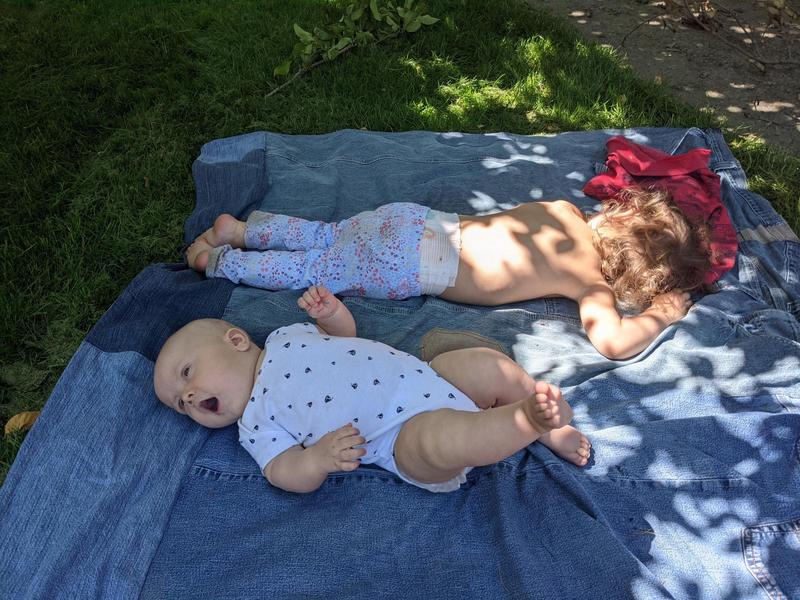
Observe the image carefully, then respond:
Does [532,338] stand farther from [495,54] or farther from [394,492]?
[495,54]

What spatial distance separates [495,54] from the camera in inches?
229

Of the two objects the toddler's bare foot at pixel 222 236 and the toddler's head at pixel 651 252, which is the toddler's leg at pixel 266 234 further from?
the toddler's head at pixel 651 252

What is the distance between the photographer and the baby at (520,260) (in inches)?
137

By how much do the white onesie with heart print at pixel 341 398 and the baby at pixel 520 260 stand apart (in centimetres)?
77

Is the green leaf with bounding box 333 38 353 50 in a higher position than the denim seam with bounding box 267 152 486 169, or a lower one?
higher

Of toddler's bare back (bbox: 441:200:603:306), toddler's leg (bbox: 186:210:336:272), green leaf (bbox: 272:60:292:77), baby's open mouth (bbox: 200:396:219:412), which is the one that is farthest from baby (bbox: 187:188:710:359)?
green leaf (bbox: 272:60:292:77)

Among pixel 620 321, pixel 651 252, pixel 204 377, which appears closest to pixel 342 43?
pixel 651 252

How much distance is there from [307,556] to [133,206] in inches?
112

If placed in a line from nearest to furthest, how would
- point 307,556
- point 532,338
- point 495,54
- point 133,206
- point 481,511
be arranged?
1. point 307,556
2. point 481,511
3. point 532,338
4. point 133,206
5. point 495,54

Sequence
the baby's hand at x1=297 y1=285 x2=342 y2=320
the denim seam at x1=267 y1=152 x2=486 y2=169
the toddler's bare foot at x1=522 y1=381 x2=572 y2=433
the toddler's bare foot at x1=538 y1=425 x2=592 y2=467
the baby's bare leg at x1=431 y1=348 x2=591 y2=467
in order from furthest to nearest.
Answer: the denim seam at x1=267 y1=152 x2=486 y2=169 → the baby's hand at x1=297 y1=285 x2=342 y2=320 → the baby's bare leg at x1=431 y1=348 x2=591 y2=467 → the toddler's bare foot at x1=538 y1=425 x2=592 y2=467 → the toddler's bare foot at x1=522 y1=381 x2=572 y2=433

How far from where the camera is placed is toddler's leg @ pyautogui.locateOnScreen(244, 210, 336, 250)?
3.88m

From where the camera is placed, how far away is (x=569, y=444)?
2777 millimetres

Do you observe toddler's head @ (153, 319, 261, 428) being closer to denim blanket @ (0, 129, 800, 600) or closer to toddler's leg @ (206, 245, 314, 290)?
denim blanket @ (0, 129, 800, 600)

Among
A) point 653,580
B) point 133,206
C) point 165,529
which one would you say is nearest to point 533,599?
point 653,580
